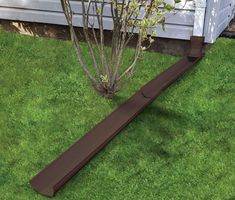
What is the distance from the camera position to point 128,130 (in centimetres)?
527

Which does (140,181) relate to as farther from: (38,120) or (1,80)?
(1,80)

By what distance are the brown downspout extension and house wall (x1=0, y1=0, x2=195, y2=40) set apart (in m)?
0.38

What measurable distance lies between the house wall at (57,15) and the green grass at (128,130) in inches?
18.0

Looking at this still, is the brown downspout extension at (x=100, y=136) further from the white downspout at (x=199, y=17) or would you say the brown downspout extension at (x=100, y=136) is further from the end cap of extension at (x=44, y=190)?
the white downspout at (x=199, y=17)

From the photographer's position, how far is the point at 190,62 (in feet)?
22.0

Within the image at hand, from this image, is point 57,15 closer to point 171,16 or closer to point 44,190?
point 171,16

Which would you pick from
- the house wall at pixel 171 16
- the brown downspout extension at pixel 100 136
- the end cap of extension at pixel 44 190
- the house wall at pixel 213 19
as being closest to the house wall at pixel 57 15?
the house wall at pixel 171 16

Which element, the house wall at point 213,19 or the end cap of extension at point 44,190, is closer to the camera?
the end cap of extension at point 44,190

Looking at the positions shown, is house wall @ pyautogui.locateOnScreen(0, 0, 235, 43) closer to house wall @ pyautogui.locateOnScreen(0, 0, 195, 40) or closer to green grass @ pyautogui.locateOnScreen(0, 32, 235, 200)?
house wall @ pyautogui.locateOnScreen(0, 0, 195, 40)

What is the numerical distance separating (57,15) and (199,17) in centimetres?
245

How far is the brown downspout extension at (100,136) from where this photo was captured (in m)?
4.39

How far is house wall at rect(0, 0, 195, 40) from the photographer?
6859 millimetres

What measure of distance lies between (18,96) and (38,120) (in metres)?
0.68

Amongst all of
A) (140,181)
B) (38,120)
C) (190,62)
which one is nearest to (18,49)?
(38,120)
